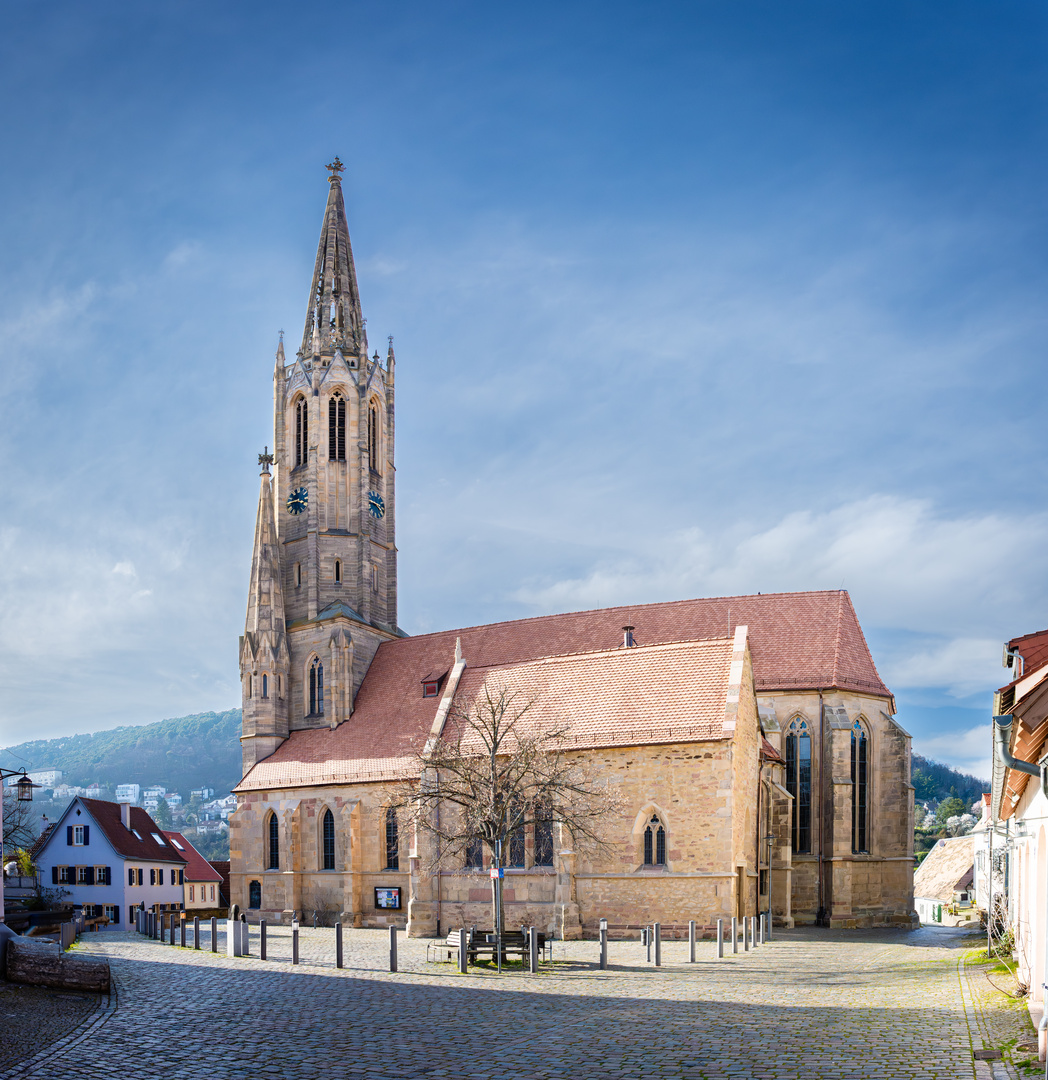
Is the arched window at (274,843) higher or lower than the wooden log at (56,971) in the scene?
lower

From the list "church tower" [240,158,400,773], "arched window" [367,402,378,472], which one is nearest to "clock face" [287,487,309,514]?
"church tower" [240,158,400,773]

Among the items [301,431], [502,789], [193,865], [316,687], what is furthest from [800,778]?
[193,865]

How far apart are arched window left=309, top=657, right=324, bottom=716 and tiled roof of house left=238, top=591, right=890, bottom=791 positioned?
1.21m

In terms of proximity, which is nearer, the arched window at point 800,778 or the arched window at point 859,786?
the arched window at point 859,786

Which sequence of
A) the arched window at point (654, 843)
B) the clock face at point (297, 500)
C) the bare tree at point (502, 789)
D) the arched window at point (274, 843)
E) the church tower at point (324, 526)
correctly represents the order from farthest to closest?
the clock face at point (297, 500), the church tower at point (324, 526), the arched window at point (274, 843), the arched window at point (654, 843), the bare tree at point (502, 789)

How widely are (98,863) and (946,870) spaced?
53044 mm

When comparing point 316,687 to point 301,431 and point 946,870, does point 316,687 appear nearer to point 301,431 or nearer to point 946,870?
point 301,431

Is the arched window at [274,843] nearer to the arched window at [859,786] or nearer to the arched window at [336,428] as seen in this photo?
the arched window at [336,428]

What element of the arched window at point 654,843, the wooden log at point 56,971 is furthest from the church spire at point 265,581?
the wooden log at point 56,971

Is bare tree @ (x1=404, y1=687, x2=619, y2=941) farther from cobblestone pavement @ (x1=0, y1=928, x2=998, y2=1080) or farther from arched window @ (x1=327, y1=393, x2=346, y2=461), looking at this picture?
arched window @ (x1=327, y1=393, x2=346, y2=461)

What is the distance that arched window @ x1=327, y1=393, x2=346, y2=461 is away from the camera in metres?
53.7

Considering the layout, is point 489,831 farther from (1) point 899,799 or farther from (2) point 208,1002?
(1) point 899,799

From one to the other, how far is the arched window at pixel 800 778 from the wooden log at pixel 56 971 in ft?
92.1

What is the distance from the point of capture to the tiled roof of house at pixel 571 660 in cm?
3975
